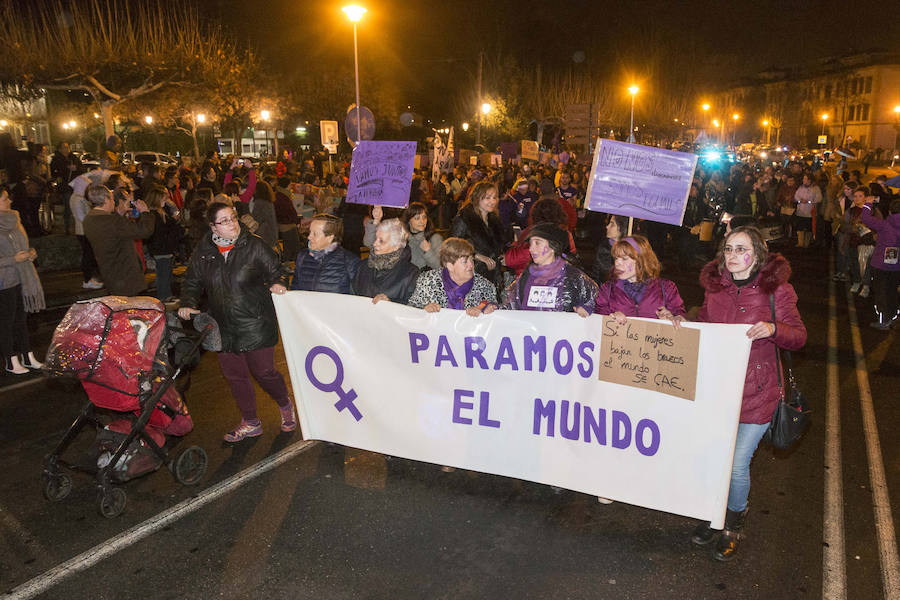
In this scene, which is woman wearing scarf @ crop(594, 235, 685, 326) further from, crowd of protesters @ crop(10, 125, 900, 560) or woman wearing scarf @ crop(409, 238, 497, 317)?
woman wearing scarf @ crop(409, 238, 497, 317)

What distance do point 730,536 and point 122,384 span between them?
143 inches

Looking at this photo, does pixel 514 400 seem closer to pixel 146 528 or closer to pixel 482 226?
pixel 146 528

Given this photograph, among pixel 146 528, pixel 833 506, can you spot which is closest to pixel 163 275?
pixel 146 528

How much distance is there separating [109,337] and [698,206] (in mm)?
13244

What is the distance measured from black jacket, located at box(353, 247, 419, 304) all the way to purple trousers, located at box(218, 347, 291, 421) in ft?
2.87

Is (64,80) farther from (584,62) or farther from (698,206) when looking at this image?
(584,62)

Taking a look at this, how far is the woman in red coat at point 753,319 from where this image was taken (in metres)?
3.70

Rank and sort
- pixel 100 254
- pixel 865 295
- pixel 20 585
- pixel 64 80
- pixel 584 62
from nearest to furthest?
pixel 20 585 < pixel 100 254 < pixel 865 295 < pixel 64 80 < pixel 584 62

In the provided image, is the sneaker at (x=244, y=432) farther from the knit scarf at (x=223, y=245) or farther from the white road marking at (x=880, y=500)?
the white road marking at (x=880, y=500)

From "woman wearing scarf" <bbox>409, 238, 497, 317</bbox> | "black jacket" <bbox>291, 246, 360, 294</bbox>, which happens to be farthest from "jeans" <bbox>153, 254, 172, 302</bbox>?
"woman wearing scarf" <bbox>409, 238, 497, 317</bbox>

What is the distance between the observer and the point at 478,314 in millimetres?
4340

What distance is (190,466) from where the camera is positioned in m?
4.69

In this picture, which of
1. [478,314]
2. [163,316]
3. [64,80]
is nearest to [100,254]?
[163,316]

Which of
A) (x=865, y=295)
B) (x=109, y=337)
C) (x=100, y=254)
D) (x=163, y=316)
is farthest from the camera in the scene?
(x=865, y=295)
